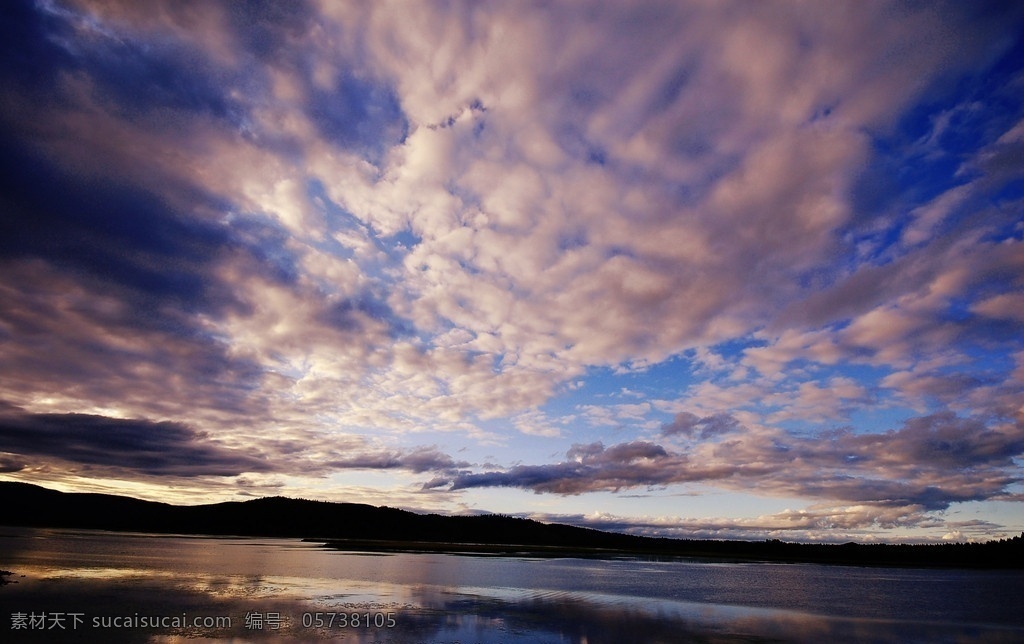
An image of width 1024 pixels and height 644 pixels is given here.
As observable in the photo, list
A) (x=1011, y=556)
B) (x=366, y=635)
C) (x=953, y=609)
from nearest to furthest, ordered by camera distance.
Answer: (x=366, y=635) < (x=953, y=609) < (x=1011, y=556)

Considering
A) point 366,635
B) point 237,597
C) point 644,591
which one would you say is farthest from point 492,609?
point 644,591

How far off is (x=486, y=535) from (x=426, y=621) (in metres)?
175

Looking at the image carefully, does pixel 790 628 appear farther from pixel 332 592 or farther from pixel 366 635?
pixel 332 592

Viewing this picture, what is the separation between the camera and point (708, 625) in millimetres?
27484

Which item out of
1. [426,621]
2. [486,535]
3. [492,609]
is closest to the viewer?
[426,621]

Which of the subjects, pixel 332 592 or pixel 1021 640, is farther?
pixel 332 592

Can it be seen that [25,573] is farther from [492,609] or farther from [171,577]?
[492,609]

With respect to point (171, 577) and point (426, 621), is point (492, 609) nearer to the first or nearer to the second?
point (426, 621)

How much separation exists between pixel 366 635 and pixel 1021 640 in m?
32.1

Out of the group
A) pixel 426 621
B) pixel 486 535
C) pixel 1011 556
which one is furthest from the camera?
pixel 486 535

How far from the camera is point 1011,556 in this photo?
163250 millimetres

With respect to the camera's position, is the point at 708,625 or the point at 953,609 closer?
the point at 708,625

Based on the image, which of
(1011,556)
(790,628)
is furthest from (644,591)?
(1011,556)

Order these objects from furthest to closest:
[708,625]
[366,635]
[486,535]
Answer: [486,535] < [708,625] < [366,635]
